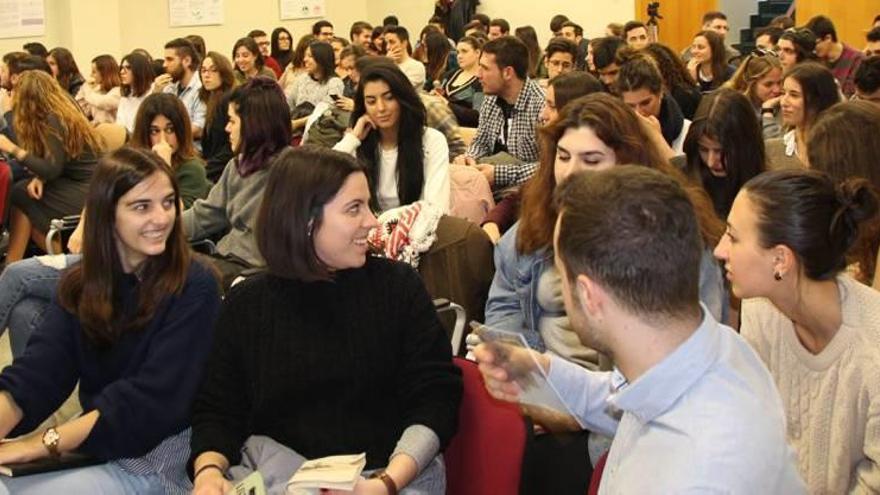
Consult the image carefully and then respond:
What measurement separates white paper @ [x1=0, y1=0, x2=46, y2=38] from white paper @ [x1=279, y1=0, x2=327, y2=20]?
12.1ft

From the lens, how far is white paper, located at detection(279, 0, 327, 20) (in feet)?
51.0

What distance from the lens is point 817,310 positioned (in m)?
2.38

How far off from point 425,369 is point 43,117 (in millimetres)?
4716

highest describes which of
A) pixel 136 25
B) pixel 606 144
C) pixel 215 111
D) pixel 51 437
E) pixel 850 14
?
pixel 850 14

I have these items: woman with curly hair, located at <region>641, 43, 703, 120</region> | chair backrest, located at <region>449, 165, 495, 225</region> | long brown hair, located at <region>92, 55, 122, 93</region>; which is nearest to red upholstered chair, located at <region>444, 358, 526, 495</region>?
chair backrest, located at <region>449, 165, 495, 225</region>

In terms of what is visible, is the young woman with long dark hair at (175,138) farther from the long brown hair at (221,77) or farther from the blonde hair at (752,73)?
the blonde hair at (752,73)

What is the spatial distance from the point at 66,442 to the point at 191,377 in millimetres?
337

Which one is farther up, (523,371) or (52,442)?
(523,371)

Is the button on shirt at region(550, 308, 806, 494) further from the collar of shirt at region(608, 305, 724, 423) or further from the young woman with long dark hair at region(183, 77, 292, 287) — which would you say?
the young woman with long dark hair at region(183, 77, 292, 287)

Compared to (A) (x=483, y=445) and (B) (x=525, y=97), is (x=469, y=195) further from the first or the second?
(A) (x=483, y=445)

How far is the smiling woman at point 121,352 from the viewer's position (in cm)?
271

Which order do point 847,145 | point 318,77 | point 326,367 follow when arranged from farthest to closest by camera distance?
1. point 318,77
2. point 847,145
3. point 326,367

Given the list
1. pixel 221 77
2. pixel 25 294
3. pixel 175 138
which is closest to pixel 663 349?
pixel 25 294

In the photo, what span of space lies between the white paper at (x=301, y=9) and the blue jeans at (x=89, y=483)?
1342 cm
